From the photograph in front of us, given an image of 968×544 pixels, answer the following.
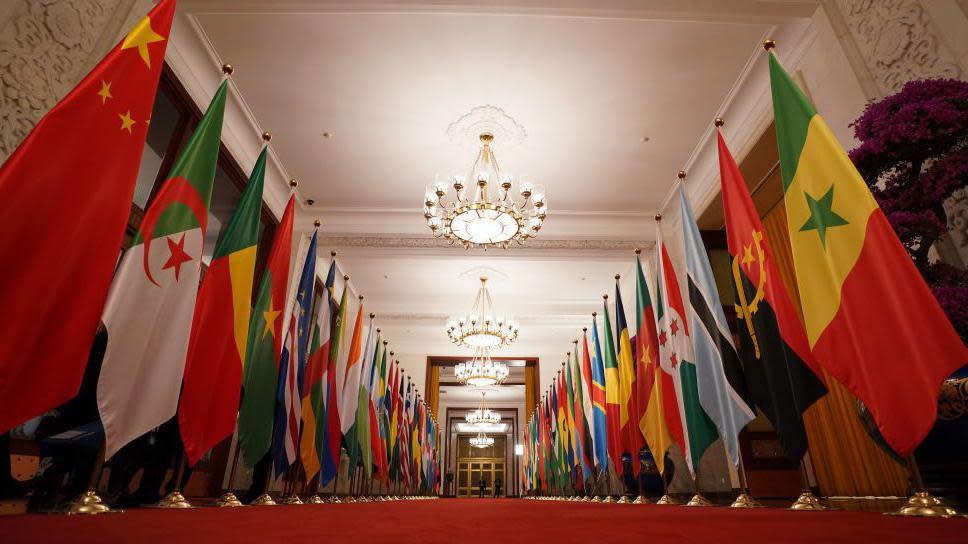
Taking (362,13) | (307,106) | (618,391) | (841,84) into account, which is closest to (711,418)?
(618,391)

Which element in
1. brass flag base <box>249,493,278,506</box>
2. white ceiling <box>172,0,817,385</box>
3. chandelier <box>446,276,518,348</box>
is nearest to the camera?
brass flag base <box>249,493,278,506</box>

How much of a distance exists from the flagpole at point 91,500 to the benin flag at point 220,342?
602 mm

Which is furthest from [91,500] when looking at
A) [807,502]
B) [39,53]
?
[807,502]

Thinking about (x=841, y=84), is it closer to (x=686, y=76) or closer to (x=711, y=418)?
(x=686, y=76)

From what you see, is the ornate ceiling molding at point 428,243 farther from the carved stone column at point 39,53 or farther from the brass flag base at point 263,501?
the carved stone column at point 39,53

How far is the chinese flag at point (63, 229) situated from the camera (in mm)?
1782

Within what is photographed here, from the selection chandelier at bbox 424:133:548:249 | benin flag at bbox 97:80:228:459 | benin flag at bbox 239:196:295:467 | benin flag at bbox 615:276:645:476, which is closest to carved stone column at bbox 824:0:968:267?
benin flag at bbox 615:276:645:476

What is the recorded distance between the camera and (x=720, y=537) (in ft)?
4.17

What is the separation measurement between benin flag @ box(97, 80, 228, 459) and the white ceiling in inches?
90.0

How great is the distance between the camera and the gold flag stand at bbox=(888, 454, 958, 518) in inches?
68.4

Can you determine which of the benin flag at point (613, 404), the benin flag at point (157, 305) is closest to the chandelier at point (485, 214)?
the benin flag at point (613, 404)

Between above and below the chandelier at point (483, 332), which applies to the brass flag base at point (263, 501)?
below

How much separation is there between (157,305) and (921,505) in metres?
3.68

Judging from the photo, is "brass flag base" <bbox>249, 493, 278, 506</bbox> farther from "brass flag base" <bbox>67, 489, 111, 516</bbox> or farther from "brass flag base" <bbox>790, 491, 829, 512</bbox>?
"brass flag base" <bbox>790, 491, 829, 512</bbox>
